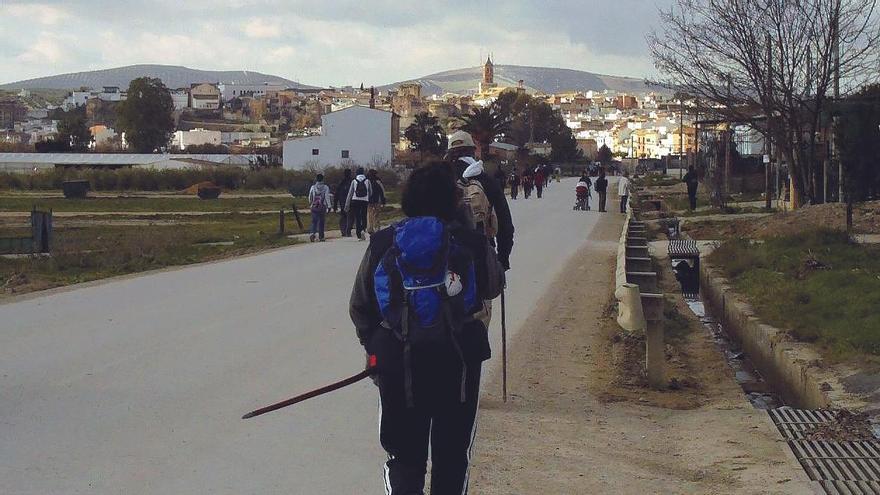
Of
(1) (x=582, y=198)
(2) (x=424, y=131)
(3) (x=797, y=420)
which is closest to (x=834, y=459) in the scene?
(3) (x=797, y=420)

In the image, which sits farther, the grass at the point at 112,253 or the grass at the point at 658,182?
the grass at the point at 658,182

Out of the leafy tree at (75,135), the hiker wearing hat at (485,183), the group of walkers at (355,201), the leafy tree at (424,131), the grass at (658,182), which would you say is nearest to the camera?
the hiker wearing hat at (485,183)

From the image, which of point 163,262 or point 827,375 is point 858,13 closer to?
point 163,262

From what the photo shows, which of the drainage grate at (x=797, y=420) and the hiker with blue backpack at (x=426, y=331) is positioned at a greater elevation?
the hiker with blue backpack at (x=426, y=331)

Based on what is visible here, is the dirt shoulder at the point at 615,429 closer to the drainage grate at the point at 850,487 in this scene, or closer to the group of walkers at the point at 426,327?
the drainage grate at the point at 850,487

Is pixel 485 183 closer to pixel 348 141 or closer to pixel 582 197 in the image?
pixel 582 197

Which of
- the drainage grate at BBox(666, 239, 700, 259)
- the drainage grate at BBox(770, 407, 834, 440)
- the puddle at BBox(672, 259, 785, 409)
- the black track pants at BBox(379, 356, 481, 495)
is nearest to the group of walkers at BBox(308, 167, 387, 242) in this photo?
the drainage grate at BBox(666, 239, 700, 259)

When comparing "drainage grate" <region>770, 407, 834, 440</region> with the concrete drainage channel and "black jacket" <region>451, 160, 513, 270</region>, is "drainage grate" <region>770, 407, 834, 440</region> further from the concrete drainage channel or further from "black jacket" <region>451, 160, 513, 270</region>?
"black jacket" <region>451, 160, 513, 270</region>

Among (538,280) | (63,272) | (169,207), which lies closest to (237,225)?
(169,207)

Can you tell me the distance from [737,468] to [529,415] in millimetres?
1952

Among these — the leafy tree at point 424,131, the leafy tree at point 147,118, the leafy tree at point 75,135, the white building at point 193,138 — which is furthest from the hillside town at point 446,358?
the white building at point 193,138

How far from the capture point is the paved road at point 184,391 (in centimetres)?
691

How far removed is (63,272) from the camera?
22234 millimetres

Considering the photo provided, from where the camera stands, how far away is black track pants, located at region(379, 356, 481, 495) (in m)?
5.22
